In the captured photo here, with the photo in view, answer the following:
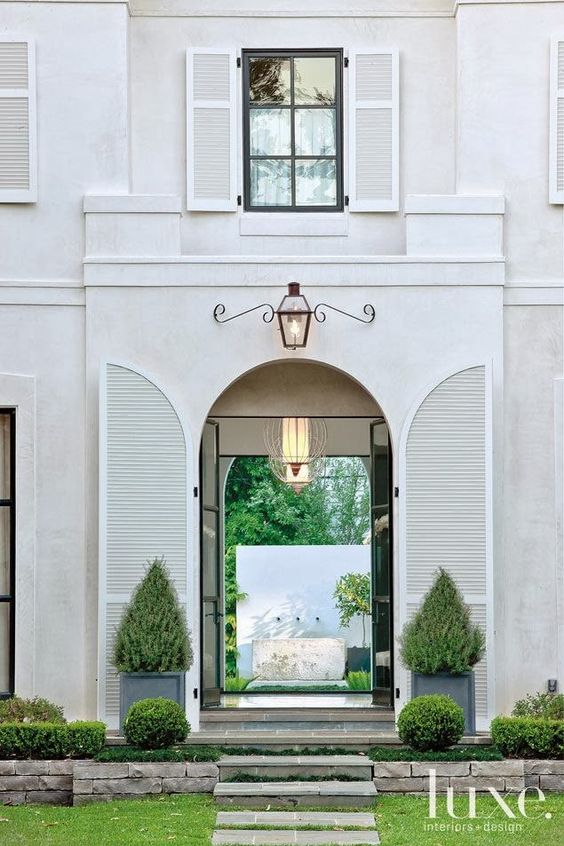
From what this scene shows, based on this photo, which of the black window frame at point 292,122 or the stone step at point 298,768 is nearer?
the stone step at point 298,768

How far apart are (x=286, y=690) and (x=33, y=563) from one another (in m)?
4.79

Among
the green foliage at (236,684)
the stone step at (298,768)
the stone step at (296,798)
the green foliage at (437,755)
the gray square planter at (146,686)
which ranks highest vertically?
the gray square planter at (146,686)

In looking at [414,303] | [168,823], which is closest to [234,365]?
[414,303]

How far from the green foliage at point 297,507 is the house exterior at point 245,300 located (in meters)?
11.4

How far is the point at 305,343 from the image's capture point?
11.3 m

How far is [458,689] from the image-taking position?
418 inches

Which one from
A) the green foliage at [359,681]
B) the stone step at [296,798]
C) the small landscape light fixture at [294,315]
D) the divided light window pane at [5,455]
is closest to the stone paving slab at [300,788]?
the stone step at [296,798]

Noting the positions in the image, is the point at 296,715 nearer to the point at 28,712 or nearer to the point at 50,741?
the point at 28,712

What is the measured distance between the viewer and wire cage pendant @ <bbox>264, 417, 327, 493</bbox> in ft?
47.2

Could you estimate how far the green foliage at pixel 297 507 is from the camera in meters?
23.1

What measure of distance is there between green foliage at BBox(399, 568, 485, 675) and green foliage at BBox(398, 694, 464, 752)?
2.45 feet

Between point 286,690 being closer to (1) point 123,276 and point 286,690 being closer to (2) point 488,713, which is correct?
(2) point 488,713

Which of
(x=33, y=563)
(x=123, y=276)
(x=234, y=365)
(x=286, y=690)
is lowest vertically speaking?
(x=286, y=690)

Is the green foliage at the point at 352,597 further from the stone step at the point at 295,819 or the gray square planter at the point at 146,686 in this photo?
the stone step at the point at 295,819
